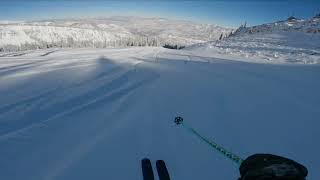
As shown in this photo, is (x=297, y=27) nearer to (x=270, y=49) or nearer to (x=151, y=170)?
(x=270, y=49)

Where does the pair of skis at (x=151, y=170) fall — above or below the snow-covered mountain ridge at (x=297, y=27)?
below

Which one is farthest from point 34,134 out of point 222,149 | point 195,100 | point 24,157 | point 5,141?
point 195,100

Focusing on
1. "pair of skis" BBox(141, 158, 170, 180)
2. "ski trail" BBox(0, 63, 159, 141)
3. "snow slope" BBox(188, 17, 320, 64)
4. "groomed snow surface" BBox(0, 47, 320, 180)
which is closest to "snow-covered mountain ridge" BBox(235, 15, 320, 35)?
"snow slope" BBox(188, 17, 320, 64)

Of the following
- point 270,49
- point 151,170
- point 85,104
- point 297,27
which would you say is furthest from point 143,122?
point 297,27

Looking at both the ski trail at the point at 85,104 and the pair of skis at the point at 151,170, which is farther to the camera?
the ski trail at the point at 85,104

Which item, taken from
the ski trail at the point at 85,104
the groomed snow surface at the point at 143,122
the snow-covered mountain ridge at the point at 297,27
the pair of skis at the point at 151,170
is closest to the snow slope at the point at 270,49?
the groomed snow surface at the point at 143,122

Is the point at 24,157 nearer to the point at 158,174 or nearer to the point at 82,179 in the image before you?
the point at 82,179

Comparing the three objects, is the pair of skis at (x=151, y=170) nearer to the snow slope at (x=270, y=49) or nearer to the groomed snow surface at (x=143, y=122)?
the groomed snow surface at (x=143, y=122)

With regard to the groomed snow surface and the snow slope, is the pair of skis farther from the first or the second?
the snow slope
